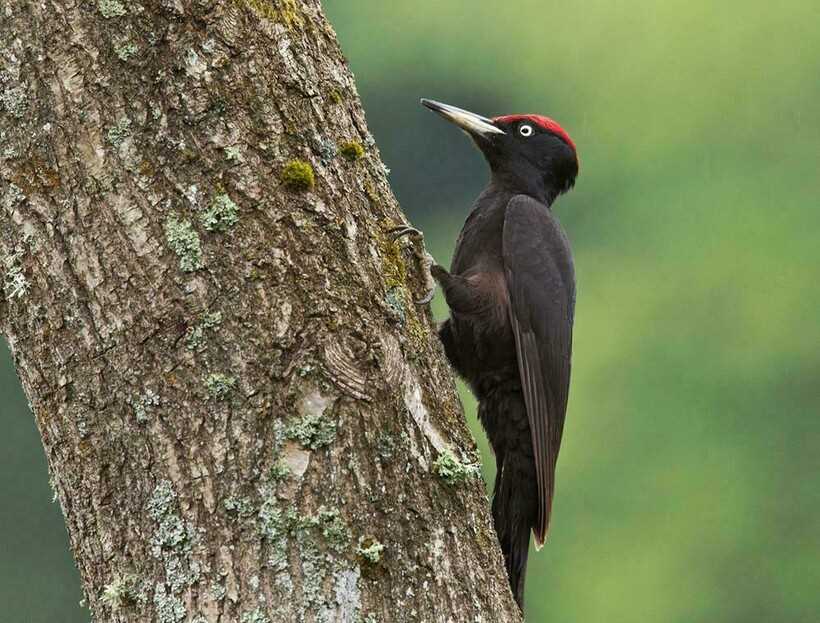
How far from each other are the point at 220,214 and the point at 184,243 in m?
0.08

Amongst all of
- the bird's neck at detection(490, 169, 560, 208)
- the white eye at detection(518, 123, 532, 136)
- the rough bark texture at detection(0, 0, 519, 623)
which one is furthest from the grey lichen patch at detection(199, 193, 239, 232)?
the white eye at detection(518, 123, 532, 136)

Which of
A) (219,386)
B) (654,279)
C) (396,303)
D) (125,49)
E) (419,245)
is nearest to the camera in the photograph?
(219,386)

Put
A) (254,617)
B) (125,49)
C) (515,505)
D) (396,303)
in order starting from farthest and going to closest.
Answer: (515,505) → (396,303) → (125,49) → (254,617)

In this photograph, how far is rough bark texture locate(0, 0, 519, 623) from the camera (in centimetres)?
206

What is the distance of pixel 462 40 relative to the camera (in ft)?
58.7

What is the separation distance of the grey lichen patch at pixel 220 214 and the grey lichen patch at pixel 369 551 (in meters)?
0.57

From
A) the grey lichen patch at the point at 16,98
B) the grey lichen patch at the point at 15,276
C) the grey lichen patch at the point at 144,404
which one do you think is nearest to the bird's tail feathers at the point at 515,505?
the grey lichen patch at the point at 144,404

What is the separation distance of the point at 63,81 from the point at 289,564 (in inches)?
34.7

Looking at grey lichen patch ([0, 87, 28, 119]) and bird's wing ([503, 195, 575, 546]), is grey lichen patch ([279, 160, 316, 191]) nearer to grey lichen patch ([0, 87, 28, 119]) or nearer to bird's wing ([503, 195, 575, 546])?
grey lichen patch ([0, 87, 28, 119])

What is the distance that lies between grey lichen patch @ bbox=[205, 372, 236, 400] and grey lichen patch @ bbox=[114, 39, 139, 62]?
0.57 m

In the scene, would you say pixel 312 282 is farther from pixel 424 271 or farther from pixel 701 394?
pixel 701 394

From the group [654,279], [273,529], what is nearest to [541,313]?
[273,529]

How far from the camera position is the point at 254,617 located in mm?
1997

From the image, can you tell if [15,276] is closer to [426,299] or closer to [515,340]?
[426,299]
